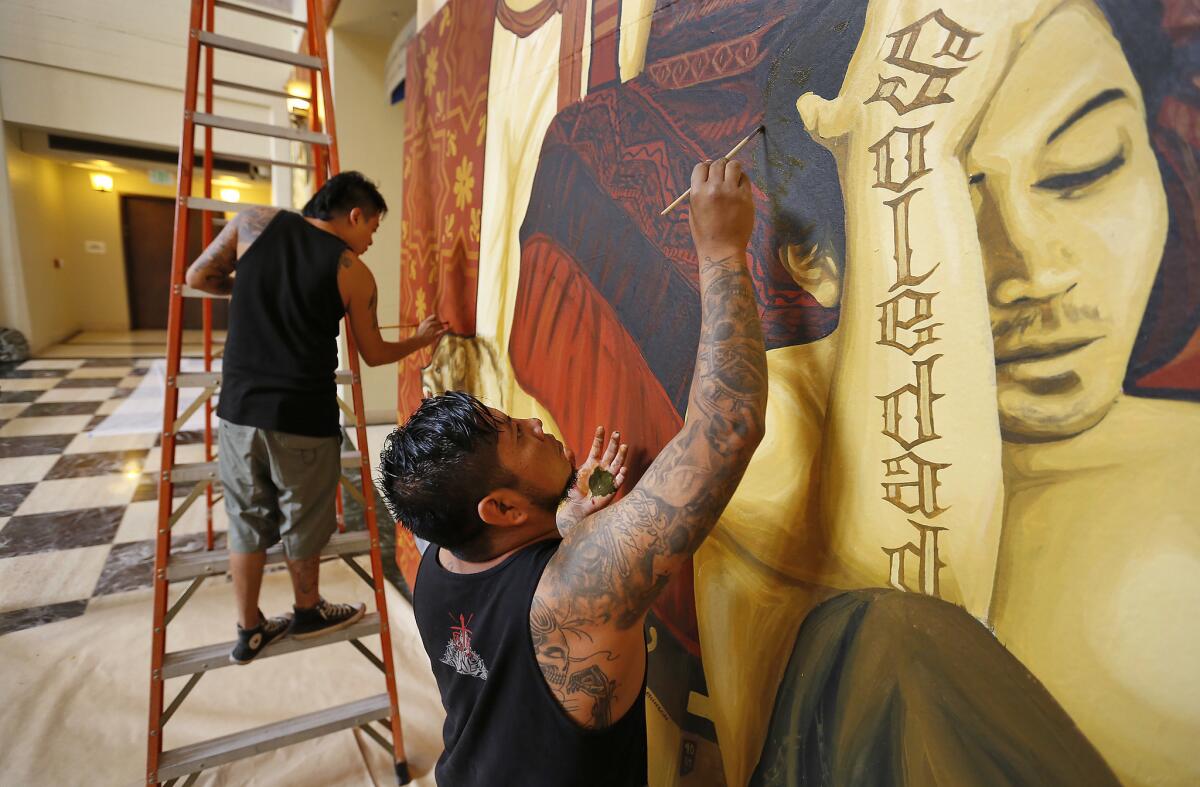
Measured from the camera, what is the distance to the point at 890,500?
0.79m

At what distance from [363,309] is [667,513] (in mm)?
1364

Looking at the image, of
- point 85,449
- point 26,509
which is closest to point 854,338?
point 26,509

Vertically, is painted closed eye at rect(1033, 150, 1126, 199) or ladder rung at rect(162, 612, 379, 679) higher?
painted closed eye at rect(1033, 150, 1126, 199)

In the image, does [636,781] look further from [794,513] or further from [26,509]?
[26,509]

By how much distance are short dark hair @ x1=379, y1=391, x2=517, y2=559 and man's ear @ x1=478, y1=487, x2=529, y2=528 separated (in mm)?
13

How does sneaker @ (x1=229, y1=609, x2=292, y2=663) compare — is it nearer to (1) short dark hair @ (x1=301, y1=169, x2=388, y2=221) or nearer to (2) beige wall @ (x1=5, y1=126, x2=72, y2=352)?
(1) short dark hair @ (x1=301, y1=169, x2=388, y2=221)

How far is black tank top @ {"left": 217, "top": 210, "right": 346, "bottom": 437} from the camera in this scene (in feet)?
5.47

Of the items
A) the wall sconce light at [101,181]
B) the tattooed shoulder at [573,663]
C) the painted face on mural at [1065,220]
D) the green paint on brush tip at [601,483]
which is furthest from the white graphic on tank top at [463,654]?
the wall sconce light at [101,181]

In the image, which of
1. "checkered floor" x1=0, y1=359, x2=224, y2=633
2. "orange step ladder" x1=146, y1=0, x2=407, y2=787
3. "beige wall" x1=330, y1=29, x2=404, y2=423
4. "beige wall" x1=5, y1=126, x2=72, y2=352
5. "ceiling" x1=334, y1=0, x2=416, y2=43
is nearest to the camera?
"orange step ladder" x1=146, y1=0, x2=407, y2=787

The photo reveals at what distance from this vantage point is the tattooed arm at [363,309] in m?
1.71

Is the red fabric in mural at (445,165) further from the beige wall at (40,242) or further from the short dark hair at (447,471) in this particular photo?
the beige wall at (40,242)

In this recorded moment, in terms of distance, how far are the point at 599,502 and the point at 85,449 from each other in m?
4.83

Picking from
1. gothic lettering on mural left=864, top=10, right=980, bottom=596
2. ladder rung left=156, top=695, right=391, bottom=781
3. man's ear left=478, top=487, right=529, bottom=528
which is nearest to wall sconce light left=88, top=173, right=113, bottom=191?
ladder rung left=156, top=695, right=391, bottom=781

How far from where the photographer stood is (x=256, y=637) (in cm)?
178
